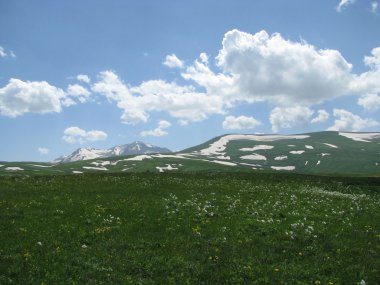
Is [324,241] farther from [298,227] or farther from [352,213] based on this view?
[352,213]

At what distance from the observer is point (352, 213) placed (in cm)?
2658

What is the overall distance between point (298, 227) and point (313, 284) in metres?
7.70

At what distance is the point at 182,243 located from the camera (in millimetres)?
17578

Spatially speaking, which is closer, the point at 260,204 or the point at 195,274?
the point at 195,274

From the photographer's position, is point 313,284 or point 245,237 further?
point 245,237

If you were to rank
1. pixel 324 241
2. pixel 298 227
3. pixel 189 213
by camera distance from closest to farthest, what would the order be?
pixel 324 241 < pixel 298 227 < pixel 189 213

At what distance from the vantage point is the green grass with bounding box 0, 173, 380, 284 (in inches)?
543

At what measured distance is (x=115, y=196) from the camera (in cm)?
3155

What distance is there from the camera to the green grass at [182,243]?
45.3 feet

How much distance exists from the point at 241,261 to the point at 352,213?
14792mm

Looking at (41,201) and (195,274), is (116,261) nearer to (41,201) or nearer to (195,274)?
(195,274)

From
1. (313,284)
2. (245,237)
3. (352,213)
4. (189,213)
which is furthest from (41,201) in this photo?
(352,213)

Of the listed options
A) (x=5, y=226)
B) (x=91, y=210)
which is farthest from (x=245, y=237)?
(x=5, y=226)

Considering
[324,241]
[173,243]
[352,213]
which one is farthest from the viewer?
[352,213]
